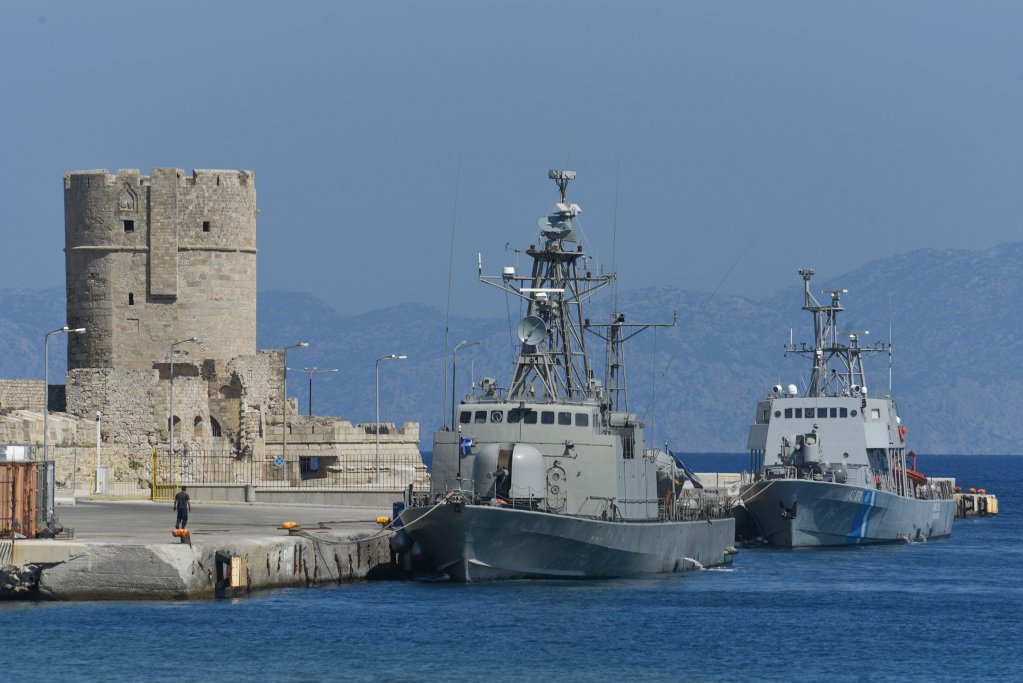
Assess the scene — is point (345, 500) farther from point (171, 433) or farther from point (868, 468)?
point (868, 468)

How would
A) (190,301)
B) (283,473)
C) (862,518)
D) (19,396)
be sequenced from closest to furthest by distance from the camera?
(862,518)
(19,396)
(283,473)
(190,301)

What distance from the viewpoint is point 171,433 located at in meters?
65.1

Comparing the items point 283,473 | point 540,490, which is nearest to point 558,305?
point 540,490

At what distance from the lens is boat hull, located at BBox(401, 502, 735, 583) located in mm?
42438

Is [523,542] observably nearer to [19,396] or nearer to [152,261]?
[19,396]

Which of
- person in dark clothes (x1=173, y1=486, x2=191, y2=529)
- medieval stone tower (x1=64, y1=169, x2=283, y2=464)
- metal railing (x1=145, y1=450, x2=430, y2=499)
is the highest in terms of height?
medieval stone tower (x1=64, y1=169, x2=283, y2=464)

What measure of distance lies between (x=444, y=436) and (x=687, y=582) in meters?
6.56

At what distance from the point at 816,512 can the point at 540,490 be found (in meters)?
20.9

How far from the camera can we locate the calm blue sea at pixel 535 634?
110ft

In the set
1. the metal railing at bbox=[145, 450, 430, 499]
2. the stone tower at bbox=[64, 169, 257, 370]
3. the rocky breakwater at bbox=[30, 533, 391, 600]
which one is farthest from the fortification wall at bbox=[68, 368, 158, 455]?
the rocky breakwater at bbox=[30, 533, 391, 600]

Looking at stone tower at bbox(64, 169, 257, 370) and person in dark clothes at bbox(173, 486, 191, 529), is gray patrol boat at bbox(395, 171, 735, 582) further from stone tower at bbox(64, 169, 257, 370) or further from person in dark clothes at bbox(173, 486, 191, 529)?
stone tower at bbox(64, 169, 257, 370)

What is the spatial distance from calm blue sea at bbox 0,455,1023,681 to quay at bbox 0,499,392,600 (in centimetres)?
46

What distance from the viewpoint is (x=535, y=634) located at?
121ft

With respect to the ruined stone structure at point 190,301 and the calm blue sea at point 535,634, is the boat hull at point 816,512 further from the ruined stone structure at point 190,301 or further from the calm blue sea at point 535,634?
the ruined stone structure at point 190,301
